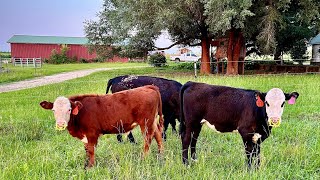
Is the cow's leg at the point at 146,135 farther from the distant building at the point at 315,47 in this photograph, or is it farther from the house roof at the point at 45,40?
the house roof at the point at 45,40

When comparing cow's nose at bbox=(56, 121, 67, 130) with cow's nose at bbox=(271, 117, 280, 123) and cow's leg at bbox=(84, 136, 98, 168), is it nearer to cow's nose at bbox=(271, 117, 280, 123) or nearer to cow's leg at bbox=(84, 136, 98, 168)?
cow's leg at bbox=(84, 136, 98, 168)

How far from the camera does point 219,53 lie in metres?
24.4

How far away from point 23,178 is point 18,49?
55080mm

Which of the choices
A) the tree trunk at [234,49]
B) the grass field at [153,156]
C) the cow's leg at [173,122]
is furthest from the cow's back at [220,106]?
the tree trunk at [234,49]

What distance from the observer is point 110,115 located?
4770mm

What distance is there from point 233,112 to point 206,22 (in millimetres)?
14604

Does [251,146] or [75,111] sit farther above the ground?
[75,111]

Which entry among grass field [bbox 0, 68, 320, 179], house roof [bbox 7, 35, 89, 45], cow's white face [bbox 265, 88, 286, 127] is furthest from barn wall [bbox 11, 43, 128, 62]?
cow's white face [bbox 265, 88, 286, 127]

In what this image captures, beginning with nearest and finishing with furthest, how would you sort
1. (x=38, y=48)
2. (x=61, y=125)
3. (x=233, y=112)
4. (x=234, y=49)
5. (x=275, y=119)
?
(x=275, y=119), (x=61, y=125), (x=233, y=112), (x=234, y=49), (x=38, y=48)

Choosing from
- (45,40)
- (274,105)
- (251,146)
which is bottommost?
(251,146)

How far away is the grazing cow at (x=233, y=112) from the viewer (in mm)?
4234

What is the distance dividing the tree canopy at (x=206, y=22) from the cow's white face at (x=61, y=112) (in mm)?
13263

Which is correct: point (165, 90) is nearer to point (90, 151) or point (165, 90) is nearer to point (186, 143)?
point (186, 143)

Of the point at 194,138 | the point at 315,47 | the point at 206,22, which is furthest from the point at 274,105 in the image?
the point at 315,47
